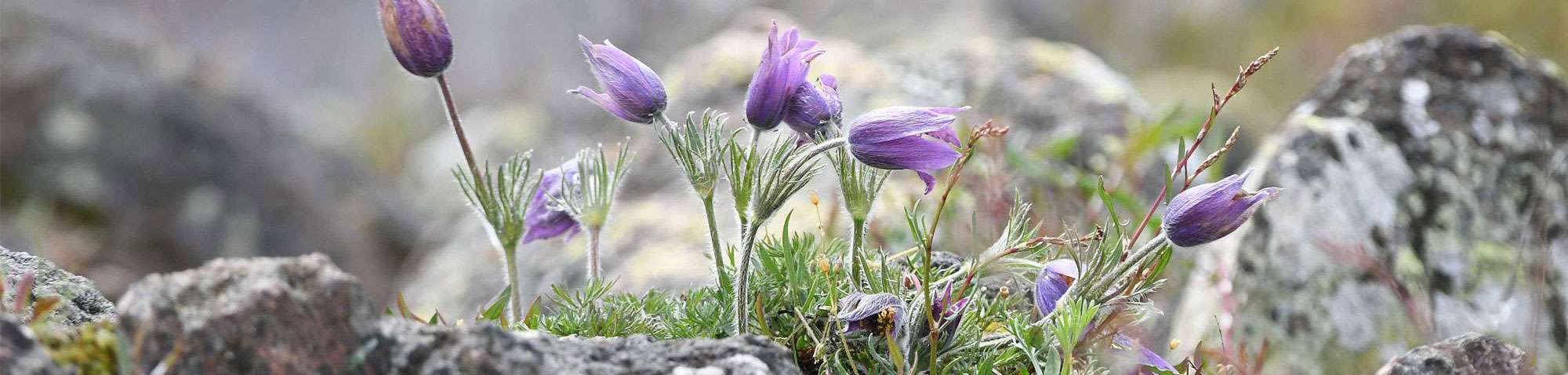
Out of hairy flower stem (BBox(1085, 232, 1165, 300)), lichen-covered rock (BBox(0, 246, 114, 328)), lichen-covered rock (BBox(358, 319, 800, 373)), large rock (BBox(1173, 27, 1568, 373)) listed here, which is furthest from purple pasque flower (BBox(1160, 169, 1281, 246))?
lichen-covered rock (BBox(0, 246, 114, 328))

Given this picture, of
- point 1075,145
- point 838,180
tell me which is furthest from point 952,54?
point 838,180

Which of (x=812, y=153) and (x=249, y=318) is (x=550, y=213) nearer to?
(x=812, y=153)

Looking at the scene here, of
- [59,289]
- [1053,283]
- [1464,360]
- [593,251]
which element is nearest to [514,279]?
[593,251]

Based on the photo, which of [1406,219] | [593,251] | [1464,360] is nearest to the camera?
[1464,360]

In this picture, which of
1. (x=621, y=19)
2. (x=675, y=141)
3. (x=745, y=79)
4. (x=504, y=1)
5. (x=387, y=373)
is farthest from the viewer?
(x=504, y=1)

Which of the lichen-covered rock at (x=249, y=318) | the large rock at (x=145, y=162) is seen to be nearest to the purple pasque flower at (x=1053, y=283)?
the lichen-covered rock at (x=249, y=318)

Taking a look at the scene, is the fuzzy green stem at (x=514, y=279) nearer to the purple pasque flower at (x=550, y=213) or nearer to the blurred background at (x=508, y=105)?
the purple pasque flower at (x=550, y=213)

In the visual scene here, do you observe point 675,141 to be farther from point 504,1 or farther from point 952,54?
point 504,1
